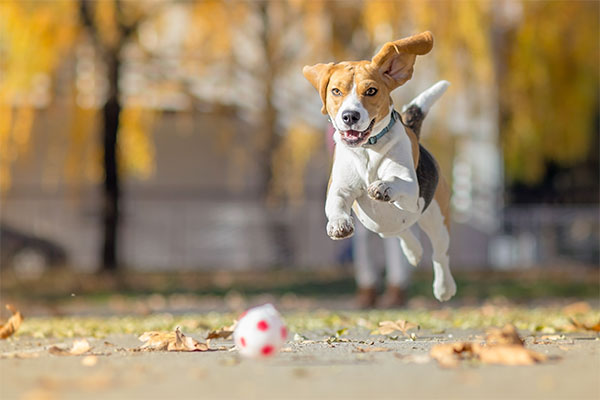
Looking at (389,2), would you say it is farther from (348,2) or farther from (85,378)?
(85,378)

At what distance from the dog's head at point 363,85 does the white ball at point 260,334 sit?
2.99 feet

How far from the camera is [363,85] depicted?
4062 millimetres

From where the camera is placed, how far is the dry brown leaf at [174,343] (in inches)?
171

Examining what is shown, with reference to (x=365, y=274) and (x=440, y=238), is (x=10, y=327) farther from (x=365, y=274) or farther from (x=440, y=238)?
(x=365, y=274)

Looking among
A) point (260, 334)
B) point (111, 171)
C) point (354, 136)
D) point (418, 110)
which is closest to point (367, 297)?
point (418, 110)

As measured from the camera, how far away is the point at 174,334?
14.9 feet

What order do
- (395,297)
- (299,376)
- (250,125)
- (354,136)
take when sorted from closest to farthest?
1. (299,376)
2. (354,136)
3. (395,297)
4. (250,125)

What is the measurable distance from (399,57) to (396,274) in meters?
4.73

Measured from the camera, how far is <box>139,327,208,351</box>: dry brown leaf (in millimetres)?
4355

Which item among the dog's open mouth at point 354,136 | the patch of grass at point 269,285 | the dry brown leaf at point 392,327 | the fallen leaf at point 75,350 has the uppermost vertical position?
the dog's open mouth at point 354,136

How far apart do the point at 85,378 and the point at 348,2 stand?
11991 mm

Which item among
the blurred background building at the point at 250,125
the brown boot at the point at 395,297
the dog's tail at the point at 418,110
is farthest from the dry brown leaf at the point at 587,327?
the blurred background building at the point at 250,125

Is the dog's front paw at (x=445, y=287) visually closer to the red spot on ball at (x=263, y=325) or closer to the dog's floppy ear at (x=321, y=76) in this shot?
the dog's floppy ear at (x=321, y=76)

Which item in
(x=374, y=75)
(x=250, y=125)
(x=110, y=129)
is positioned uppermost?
(x=250, y=125)
